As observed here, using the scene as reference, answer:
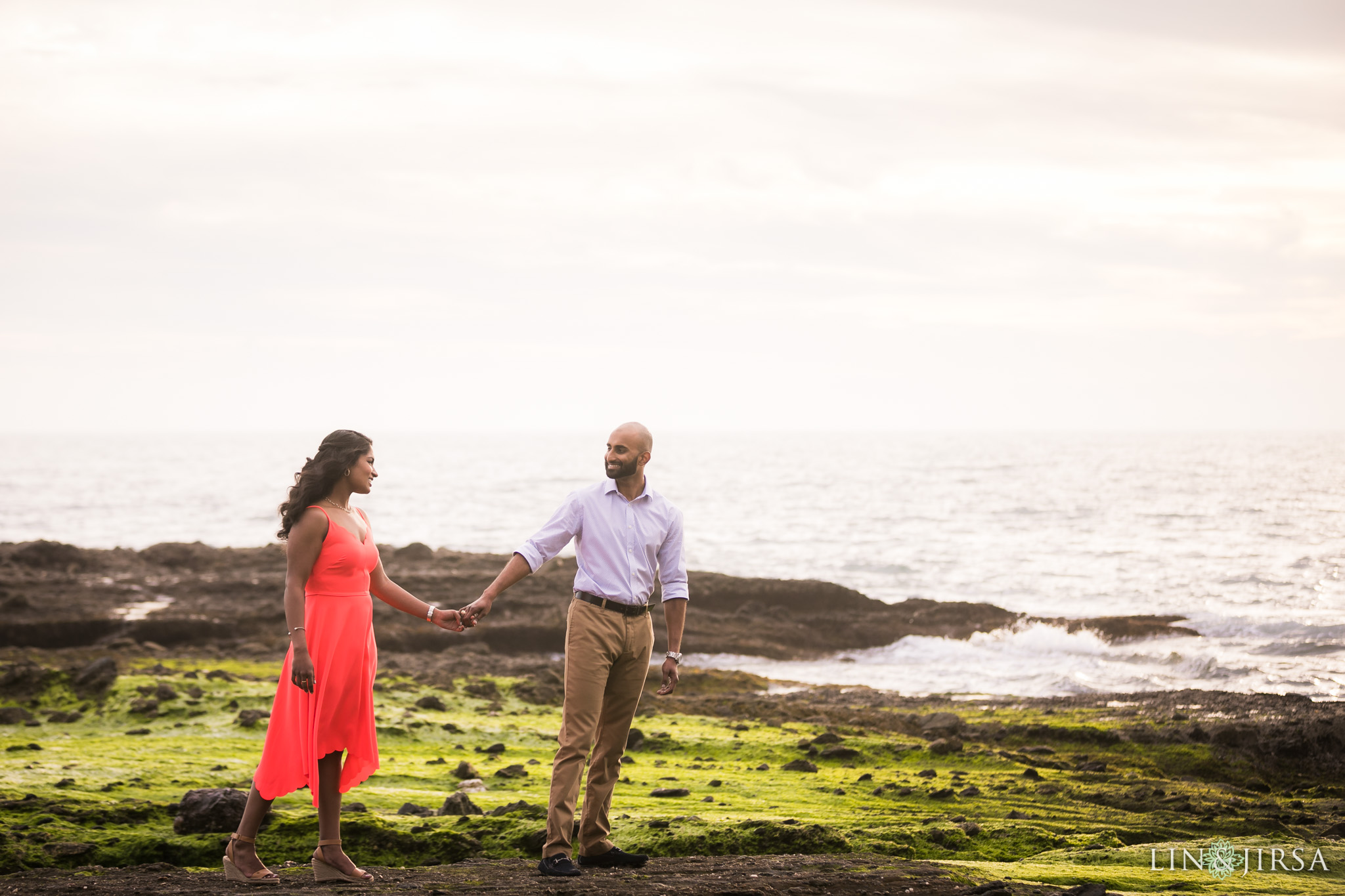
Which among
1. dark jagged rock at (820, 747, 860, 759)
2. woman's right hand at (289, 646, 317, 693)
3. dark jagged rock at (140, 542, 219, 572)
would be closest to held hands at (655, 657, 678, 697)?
woman's right hand at (289, 646, 317, 693)

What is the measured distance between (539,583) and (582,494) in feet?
67.4

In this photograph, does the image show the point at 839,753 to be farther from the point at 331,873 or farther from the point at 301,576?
the point at 301,576

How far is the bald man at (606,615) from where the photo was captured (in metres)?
6.18

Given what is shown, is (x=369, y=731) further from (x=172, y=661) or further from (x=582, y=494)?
(x=172, y=661)

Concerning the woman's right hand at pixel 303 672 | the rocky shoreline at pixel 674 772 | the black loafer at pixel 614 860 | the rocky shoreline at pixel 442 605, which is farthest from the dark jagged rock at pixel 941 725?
the woman's right hand at pixel 303 672

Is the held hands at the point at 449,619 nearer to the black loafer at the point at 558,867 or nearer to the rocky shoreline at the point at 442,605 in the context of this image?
the black loafer at the point at 558,867

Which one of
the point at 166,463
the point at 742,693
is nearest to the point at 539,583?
the point at 742,693

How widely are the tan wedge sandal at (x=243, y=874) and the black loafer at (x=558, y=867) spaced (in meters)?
1.48

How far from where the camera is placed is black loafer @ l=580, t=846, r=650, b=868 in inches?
242

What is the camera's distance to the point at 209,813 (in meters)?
7.01

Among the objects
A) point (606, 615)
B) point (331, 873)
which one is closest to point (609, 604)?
point (606, 615)

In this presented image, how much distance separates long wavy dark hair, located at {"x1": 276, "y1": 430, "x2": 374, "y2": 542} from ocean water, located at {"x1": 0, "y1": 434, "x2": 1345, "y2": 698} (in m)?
15.7

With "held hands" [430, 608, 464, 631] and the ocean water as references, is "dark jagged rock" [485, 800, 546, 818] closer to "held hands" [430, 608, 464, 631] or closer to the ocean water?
"held hands" [430, 608, 464, 631]

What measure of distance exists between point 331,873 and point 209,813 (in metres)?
1.76
